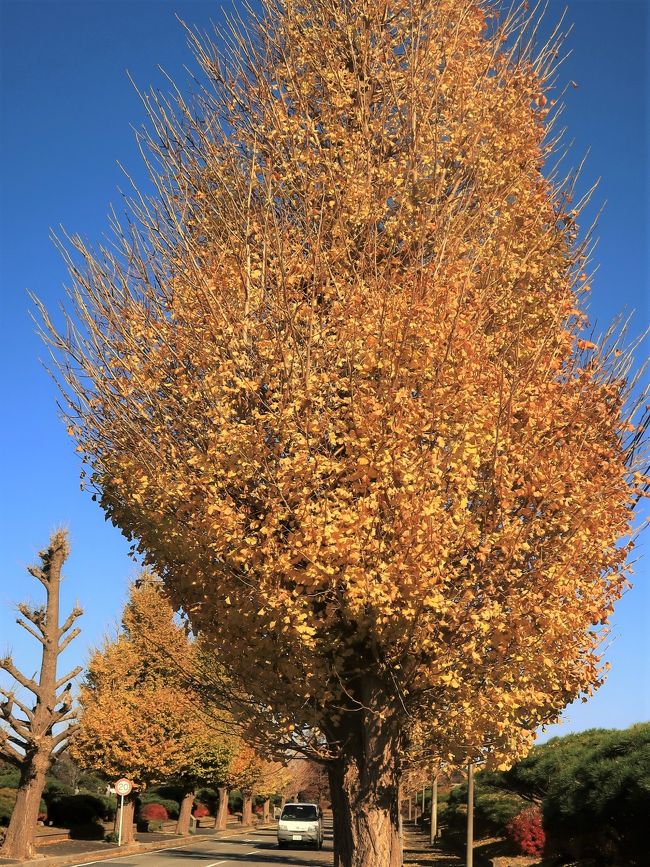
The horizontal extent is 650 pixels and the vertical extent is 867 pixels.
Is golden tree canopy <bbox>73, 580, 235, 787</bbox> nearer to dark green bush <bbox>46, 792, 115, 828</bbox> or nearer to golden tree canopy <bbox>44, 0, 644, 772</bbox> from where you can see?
dark green bush <bbox>46, 792, 115, 828</bbox>

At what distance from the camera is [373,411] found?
271 inches

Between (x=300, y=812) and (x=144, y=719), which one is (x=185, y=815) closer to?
A: (x=300, y=812)

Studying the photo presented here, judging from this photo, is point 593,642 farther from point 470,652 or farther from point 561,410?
point 561,410

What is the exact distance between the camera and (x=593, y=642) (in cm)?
802

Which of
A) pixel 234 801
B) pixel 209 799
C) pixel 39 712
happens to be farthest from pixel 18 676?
pixel 234 801

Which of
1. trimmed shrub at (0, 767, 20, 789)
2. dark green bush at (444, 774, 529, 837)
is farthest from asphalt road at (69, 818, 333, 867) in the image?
trimmed shrub at (0, 767, 20, 789)

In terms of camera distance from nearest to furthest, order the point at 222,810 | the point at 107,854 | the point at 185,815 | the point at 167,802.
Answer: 1. the point at 107,854
2. the point at 185,815
3. the point at 222,810
4. the point at 167,802

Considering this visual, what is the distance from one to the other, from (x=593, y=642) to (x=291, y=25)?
7562 mm

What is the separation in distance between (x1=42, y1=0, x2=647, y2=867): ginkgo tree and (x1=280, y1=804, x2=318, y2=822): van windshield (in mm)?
27653

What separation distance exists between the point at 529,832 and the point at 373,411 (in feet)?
56.5

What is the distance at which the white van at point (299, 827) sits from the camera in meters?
33.1

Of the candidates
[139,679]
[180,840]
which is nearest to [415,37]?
[139,679]

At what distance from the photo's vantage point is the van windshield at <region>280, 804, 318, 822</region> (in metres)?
34.1

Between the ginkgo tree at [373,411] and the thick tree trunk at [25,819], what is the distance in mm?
15947
